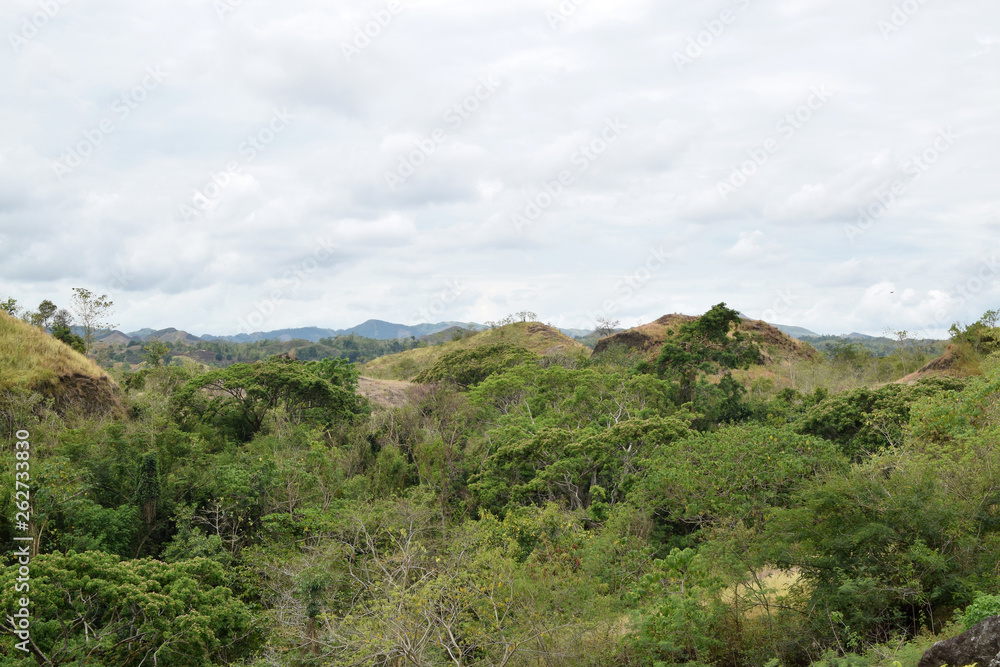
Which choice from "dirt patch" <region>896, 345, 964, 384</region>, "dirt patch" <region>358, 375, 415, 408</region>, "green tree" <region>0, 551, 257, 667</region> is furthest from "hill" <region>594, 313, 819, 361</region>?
"green tree" <region>0, 551, 257, 667</region>

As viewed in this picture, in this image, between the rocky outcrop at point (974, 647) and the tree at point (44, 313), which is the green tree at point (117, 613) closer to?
the rocky outcrop at point (974, 647)

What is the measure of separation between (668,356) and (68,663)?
24.5 m

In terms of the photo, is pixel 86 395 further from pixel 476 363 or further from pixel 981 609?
pixel 981 609

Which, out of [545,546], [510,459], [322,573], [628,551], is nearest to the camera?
[322,573]

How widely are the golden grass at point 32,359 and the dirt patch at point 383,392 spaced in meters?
13.7

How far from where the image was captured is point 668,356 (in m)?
29.2

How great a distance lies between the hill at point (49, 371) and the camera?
20516 mm

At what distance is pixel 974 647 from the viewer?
641 cm

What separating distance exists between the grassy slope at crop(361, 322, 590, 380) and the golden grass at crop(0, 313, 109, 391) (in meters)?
35.3

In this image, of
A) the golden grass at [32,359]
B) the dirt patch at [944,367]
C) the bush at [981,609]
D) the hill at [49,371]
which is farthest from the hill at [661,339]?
the bush at [981,609]

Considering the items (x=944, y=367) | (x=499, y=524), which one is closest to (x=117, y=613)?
(x=499, y=524)

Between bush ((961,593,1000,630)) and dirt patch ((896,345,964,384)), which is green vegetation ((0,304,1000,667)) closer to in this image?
bush ((961,593,1000,630))

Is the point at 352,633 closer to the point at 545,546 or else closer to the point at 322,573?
the point at 322,573

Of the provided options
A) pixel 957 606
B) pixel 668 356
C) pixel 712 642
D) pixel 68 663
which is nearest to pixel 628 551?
pixel 712 642
